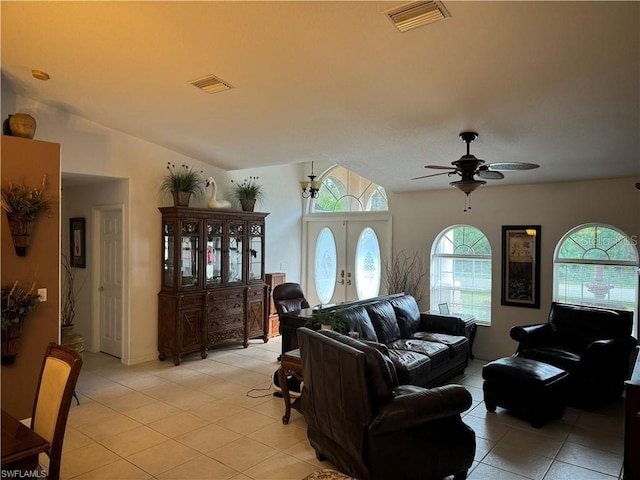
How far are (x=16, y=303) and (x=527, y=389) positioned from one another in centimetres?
456

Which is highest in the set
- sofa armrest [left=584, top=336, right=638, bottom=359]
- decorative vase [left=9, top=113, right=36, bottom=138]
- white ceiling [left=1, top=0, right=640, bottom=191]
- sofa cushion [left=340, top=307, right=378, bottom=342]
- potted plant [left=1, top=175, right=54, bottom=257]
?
white ceiling [left=1, top=0, right=640, bottom=191]

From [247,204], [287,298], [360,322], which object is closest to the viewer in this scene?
[360,322]

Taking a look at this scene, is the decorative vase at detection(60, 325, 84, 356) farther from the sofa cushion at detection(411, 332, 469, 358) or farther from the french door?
the french door

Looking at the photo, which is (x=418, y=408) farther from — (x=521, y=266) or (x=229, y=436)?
(x=521, y=266)

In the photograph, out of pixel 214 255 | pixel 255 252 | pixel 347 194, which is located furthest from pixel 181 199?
pixel 347 194

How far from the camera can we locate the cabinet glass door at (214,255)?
6.11 metres

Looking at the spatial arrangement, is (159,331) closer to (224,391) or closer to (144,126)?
(224,391)

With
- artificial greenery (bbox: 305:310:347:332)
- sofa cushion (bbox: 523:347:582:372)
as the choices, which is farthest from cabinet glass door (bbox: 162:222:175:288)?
sofa cushion (bbox: 523:347:582:372)

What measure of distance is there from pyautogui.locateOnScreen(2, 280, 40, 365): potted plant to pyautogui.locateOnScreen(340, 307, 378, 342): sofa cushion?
2927 millimetres

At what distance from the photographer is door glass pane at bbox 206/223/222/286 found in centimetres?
613

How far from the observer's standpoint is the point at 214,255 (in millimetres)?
6250

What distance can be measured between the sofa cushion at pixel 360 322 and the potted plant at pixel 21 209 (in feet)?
9.96

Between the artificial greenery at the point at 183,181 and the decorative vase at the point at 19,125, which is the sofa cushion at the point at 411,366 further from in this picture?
the decorative vase at the point at 19,125

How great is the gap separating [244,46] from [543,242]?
14.9 ft
